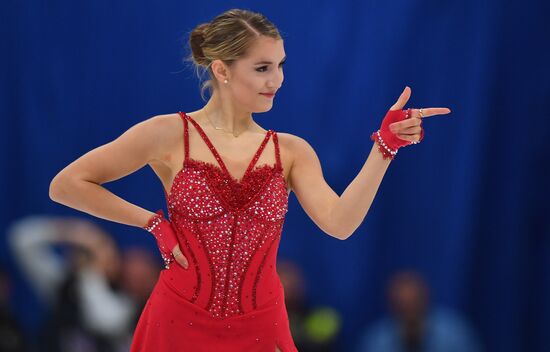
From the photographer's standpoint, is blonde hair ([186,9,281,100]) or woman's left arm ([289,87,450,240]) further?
blonde hair ([186,9,281,100])

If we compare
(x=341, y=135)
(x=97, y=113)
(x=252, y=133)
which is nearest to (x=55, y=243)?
(x=97, y=113)

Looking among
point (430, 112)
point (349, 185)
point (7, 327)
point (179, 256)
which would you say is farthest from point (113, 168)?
point (7, 327)

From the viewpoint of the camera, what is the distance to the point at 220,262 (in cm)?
280

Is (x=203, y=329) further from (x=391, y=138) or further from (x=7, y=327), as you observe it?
(x=7, y=327)

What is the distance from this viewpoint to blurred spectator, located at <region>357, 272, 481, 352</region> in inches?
199

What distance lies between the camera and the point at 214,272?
2.80 metres

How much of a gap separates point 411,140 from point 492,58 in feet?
8.62

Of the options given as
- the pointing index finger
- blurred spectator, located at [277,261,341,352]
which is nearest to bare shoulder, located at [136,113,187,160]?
the pointing index finger

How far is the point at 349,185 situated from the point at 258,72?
49cm

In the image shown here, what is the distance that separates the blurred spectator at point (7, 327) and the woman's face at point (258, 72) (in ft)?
9.46

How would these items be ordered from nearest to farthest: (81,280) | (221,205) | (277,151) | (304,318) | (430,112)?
(430,112), (221,205), (277,151), (304,318), (81,280)

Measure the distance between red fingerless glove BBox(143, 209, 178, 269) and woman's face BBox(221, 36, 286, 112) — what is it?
484 millimetres

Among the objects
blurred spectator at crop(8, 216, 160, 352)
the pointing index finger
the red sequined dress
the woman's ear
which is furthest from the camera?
blurred spectator at crop(8, 216, 160, 352)

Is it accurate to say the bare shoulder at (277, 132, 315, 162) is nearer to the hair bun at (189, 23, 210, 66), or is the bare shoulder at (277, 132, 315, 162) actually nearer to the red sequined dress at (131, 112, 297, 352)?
the red sequined dress at (131, 112, 297, 352)
